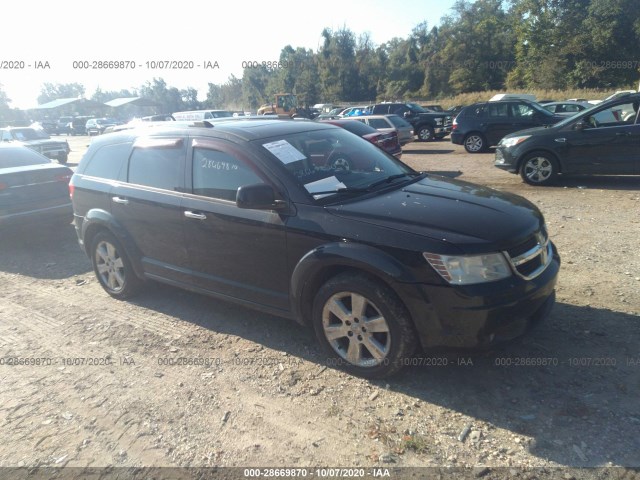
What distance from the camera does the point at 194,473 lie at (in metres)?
2.60

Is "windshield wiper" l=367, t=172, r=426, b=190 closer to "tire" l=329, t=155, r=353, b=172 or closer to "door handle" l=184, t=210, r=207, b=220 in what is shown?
"tire" l=329, t=155, r=353, b=172

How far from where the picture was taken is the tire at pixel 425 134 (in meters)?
21.4

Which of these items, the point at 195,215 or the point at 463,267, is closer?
the point at 463,267

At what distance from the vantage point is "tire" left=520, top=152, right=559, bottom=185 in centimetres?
928

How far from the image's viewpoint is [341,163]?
13.1ft

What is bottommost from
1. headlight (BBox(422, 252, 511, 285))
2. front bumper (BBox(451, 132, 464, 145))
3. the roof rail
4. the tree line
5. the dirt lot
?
the dirt lot

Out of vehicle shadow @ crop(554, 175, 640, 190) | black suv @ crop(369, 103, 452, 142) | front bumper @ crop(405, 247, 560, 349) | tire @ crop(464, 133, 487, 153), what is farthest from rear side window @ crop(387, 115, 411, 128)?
front bumper @ crop(405, 247, 560, 349)

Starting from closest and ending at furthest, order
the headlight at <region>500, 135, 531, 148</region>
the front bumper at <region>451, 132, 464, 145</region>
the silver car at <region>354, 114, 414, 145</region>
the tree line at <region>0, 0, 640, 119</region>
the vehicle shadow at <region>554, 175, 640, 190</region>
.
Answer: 1. the vehicle shadow at <region>554, 175, 640, 190</region>
2. the headlight at <region>500, 135, 531, 148</region>
3. the silver car at <region>354, 114, 414, 145</region>
4. the front bumper at <region>451, 132, 464, 145</region>
5. the tree line at <region>0, 0, 640, 119</region>

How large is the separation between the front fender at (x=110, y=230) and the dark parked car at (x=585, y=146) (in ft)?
25.7

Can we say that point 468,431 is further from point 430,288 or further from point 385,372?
point 430,288

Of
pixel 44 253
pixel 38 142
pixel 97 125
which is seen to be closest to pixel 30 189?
pixel 44 253

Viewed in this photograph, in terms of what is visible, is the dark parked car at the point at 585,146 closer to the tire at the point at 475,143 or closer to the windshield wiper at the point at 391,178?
the windshield wiper at the point at 391,178

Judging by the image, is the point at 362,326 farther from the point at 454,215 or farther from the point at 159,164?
the point at 159,164

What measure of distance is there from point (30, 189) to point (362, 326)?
21.4ft
